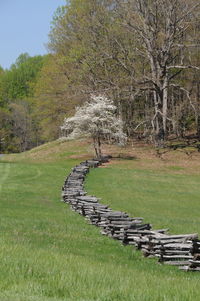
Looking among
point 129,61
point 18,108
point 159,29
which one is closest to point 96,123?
point 129,61

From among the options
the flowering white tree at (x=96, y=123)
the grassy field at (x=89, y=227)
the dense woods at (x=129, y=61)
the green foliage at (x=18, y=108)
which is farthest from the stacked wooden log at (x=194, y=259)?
the green foliage at (x=18, y=108)

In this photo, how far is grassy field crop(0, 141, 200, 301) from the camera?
8445 mm

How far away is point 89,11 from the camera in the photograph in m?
62.6

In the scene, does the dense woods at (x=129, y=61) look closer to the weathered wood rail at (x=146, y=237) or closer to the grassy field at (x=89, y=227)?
the grassy field at (x=89, y=227)

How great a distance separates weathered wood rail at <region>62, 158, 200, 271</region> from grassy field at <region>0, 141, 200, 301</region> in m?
0.48

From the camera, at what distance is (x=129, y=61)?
185ft

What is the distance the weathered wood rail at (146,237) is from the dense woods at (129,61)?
30750 millimetres

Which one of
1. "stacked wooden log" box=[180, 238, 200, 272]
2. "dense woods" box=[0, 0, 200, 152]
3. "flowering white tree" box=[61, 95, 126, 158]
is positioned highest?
"dense woods" box=[0, 0, 200, 152]

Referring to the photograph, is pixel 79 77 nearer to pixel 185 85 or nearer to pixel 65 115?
pixel 65 115

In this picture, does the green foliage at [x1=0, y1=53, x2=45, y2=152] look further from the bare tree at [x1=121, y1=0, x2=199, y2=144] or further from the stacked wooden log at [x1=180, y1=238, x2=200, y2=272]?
the stacked wooden log at [x1=180, y1=238, x2=200, y2=272]

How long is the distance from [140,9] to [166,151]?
18143 mm

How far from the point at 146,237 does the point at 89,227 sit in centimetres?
563

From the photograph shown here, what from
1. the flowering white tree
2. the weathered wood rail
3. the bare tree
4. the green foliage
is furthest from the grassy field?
the green foliage

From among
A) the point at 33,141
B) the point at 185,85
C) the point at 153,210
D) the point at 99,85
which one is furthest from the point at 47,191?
the point at 33,141
